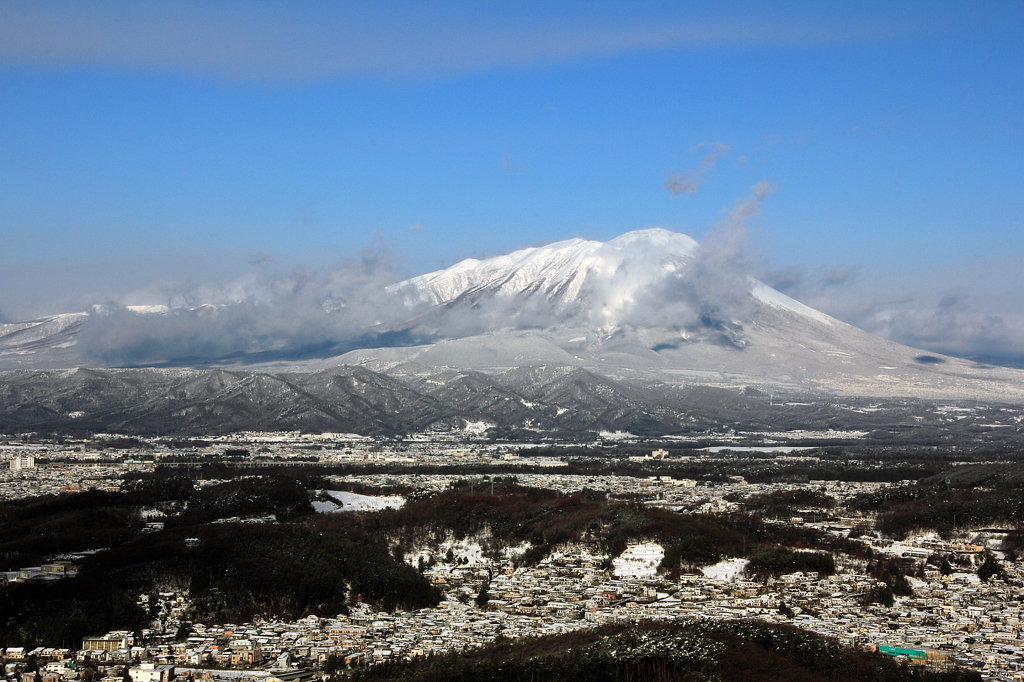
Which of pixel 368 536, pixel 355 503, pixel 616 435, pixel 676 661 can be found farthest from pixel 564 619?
pixel 616 435

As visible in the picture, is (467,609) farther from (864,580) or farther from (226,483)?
(226,483)

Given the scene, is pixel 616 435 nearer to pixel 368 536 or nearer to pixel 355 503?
pixel 355 503

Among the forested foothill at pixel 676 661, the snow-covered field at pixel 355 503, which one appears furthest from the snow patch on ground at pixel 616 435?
the forested foothill at pixel 676 661

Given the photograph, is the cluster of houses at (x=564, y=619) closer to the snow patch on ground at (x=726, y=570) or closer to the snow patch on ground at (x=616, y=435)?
the snow patch on ground at (x=726, y=570)

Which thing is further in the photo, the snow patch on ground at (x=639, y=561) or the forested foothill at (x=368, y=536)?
the snow patch on ground at (x=639, y=561)

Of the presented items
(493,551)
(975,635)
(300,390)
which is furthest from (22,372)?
(975,635)
